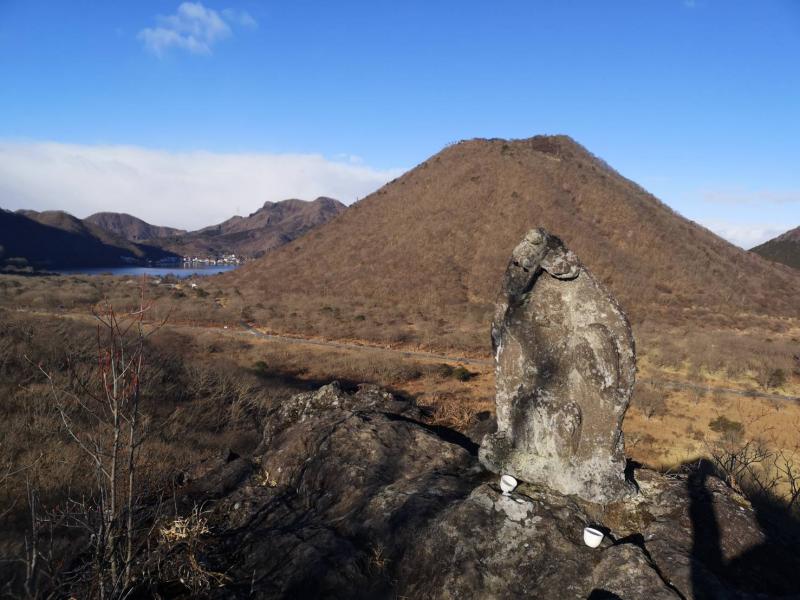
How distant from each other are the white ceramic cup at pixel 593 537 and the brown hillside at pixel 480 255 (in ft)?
68.3

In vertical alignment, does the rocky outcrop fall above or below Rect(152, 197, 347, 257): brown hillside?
below

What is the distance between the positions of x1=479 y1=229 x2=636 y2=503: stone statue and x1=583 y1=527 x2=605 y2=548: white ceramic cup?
1.95ft

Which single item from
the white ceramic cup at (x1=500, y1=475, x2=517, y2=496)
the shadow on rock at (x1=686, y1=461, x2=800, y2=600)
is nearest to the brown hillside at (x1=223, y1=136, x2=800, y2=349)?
the white ceramic cup at (x1=500, y1=475, x2=517, y2=496)

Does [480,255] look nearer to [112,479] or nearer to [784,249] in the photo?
[112,479]

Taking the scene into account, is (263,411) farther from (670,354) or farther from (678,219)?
(678,219)

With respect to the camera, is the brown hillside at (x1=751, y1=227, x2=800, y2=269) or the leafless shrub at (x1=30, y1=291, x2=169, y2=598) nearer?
the leafless shrub at (x1=30, y1=291, x2=169, y2=598)

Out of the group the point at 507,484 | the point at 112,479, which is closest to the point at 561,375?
the point at 507,484

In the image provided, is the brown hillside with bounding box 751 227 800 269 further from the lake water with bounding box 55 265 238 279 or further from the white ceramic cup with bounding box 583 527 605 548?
the lake water with bounding box 55 265 238 279

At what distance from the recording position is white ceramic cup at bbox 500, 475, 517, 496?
4301 mm

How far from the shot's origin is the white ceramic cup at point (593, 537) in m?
3.74

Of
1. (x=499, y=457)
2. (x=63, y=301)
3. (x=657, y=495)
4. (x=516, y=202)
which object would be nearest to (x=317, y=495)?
(x=499, y=457)

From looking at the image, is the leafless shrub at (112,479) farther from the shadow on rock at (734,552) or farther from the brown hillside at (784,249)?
the brown hillside at (784,249)

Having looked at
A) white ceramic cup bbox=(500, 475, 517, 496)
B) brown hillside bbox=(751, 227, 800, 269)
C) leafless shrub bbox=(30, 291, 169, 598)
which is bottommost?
white ceramic cup bbox=(500, 475, 517, 496)

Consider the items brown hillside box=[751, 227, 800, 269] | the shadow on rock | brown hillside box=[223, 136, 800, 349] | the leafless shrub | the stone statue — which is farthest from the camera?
brown hillside box=[751, 227, 800, 269]
